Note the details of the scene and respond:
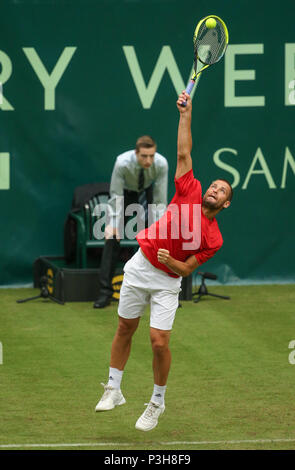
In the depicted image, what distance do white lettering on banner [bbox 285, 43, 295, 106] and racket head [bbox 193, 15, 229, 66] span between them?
14.0ft

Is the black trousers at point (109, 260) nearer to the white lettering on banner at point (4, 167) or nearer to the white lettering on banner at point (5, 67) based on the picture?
the white lettering on banner at point (4, 167)

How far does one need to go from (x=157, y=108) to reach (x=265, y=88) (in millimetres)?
1211

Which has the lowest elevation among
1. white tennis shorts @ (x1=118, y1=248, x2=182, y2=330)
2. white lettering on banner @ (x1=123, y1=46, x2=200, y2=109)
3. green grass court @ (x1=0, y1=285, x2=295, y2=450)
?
green grass court @ (x1=0, y1=285, x2=295, y2=450)

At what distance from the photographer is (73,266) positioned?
958cm

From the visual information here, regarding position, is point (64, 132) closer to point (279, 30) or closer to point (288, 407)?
point (279, 30)

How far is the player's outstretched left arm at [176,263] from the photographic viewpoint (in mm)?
5020

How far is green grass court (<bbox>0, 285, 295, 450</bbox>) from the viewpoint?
5.11m

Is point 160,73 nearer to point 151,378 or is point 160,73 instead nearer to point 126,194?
point 126,194

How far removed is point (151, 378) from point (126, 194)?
2.60 meters

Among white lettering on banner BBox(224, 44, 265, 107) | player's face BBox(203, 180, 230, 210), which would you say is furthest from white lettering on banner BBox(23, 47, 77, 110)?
player's face BBox(203, 180, 230, 210)

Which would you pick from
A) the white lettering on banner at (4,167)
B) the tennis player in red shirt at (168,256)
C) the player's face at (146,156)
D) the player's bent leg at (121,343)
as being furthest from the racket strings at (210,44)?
the white lettering on banner at (4,167)

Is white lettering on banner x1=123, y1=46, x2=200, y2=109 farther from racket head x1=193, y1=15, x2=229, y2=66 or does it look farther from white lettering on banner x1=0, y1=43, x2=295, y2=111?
racket head x1=193, y1=15, x2=229, y2=66

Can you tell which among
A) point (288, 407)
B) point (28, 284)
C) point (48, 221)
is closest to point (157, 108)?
point (48, 221)

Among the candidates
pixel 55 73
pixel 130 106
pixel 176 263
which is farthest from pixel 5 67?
Result: pixel 176 263
